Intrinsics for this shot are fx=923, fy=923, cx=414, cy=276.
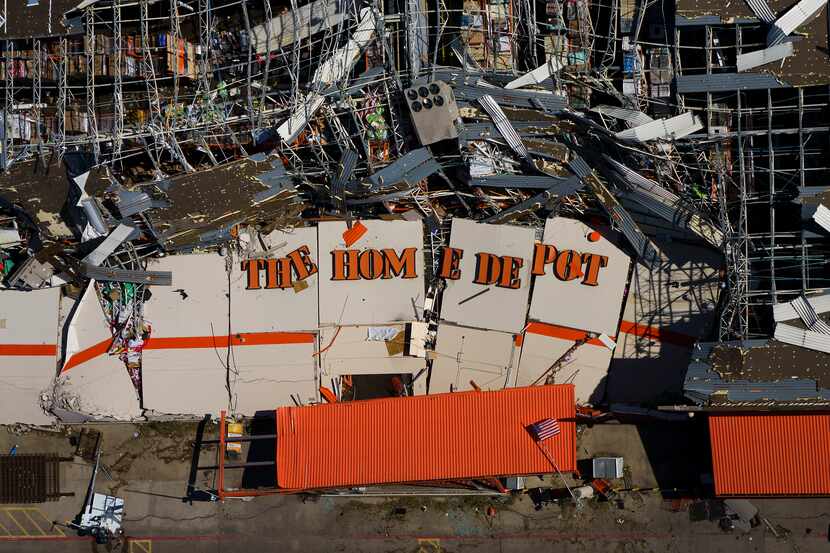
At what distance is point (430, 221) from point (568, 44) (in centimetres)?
652

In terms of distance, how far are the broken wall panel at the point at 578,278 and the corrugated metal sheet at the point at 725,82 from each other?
4989mm

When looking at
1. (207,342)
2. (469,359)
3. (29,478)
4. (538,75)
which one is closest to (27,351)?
(29,478)

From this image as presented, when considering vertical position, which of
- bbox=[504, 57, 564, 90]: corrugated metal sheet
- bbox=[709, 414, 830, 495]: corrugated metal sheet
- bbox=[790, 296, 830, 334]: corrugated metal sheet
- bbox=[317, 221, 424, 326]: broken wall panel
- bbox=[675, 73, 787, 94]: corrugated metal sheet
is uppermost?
bbox=[504, 57, 564, 90]: corrugated metal sheet

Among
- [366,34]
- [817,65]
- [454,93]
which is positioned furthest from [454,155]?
[817,65]

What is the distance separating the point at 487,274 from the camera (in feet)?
89.6

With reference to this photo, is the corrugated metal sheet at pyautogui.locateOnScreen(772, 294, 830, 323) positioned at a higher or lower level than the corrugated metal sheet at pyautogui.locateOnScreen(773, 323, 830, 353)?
higher

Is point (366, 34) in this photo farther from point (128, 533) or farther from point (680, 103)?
point (128, 533)

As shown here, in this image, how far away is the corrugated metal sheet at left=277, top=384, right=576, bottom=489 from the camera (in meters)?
25.5

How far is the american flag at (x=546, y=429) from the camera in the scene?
2525 centimetres

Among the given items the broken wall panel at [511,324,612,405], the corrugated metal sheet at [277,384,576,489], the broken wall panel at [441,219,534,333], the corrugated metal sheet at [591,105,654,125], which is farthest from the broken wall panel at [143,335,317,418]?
the corrugated metal sheet at [591,105,654,125]

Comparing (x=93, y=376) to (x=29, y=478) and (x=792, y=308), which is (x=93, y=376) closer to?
(x=29, y=478)

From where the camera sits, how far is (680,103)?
81.1ft

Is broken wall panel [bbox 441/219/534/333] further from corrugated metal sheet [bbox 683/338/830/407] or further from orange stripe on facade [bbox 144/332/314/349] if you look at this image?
corrugated metal sheet [bbox 683/338/830/407]

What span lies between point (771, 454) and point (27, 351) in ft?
73.1
